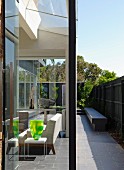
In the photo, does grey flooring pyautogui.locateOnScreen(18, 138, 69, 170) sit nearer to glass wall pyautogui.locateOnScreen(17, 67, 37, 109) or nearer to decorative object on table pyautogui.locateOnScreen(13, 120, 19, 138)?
decorative object on table pyautogui.locateOnScreen(13, 120, 19, 138)

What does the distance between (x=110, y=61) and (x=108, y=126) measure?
3597 millimetres

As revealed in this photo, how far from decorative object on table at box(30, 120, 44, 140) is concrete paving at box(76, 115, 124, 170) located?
1.69 feet

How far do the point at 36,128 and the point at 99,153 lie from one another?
213 cm

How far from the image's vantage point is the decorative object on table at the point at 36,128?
10.5 ft

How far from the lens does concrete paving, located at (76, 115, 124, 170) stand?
4.04 meters

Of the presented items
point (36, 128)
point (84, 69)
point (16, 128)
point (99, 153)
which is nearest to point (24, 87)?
point (16, 128)

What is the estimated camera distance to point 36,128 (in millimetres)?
3334

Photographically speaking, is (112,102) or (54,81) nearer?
(54,81)

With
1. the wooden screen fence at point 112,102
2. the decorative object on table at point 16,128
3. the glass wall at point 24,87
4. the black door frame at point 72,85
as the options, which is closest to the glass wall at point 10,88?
the decorative object on table at point 16,128

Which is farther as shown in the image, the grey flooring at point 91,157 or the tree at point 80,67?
the grey flooring at point 91,157

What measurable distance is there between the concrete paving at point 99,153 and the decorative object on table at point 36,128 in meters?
0.51

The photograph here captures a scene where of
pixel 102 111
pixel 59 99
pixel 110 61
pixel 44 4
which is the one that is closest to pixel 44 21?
pixel 44 4

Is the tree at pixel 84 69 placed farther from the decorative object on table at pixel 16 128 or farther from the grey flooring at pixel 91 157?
the decorative object on table at pixel 16 128

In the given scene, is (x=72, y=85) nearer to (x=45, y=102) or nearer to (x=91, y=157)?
(x=45, y=102)
